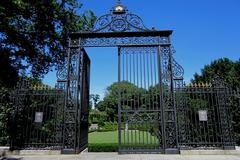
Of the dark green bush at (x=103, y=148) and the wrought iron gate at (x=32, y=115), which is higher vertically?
the wrought iron gate at (x=32, y=115)

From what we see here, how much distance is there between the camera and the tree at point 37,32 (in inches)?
474

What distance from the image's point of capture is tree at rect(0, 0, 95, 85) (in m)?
12.0

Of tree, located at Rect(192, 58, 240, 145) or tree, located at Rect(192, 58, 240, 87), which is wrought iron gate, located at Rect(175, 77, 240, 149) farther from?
tree, located at Rect(192, 58, 240, 87)

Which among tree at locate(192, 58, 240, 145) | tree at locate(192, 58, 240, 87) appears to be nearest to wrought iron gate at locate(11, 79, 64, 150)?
tree at locate(192, 58, 240, 145)

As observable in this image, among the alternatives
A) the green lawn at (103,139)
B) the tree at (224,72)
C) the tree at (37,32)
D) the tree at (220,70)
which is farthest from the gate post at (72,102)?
the tree at (220,70)

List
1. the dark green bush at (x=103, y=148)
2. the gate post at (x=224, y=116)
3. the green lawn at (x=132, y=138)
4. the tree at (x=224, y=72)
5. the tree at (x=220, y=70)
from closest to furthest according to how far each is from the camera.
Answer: the green lawn at (x=132, y=138) → the gate post at (x=224, y=116) → the dark green bush at (x=103, y=148) → the tree at (x=224, y=72) → the tree at (x=220, y=70)

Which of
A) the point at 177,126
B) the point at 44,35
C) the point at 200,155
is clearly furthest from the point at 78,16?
the point at 200,155

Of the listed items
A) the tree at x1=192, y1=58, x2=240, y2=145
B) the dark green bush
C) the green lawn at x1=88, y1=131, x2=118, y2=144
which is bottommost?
the green lawn at x1=88, y1=131, x2=118, y2=144

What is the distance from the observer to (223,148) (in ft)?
27.5

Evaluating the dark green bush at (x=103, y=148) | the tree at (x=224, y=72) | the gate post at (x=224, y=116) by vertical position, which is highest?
the tree at (x=224, y=72)

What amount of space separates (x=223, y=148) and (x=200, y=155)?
3.71 feet

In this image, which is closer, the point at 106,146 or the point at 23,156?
the point at 23,156

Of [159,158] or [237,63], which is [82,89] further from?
[237,63]

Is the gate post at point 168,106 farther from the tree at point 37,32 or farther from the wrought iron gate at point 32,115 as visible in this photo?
the tree at point 37,32
